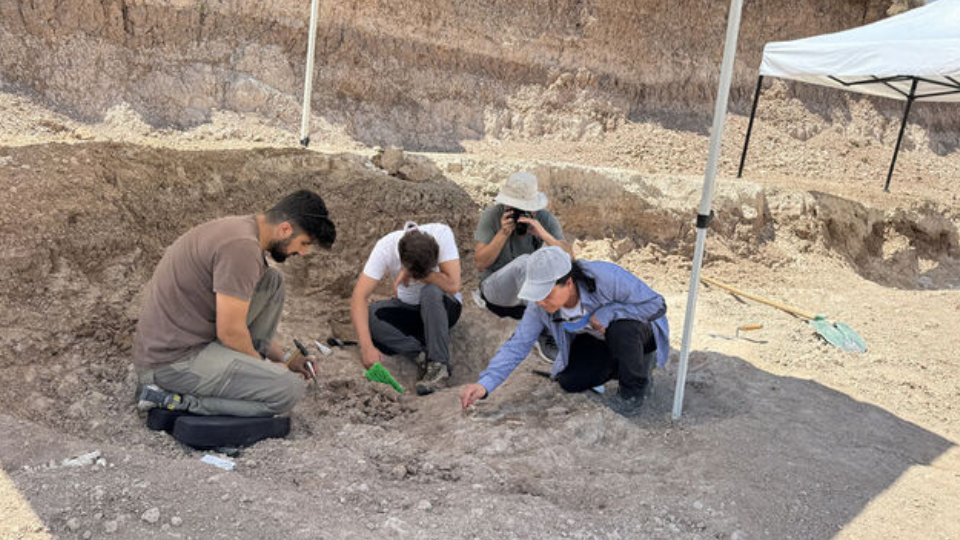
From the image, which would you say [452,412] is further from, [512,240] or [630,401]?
[512,240]

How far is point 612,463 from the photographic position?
3207mm

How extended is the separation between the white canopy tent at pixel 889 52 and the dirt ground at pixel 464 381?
1.44 metres

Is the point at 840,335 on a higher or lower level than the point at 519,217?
lower

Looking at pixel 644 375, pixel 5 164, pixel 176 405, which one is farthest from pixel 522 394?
pixel 5 164

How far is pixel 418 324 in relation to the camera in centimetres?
459

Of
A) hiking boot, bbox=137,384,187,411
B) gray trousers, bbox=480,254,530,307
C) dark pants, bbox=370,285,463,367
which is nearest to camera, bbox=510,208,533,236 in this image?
gray trousers, bbox=480,254,530,307

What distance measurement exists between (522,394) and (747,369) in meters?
1.56

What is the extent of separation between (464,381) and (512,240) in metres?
1.03

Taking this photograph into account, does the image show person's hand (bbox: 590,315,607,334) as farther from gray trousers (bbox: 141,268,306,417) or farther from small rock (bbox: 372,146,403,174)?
small rock (bbox: 372,146,403,174)

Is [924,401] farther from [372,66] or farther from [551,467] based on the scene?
[372,66]

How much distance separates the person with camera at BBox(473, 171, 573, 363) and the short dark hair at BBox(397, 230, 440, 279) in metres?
0.47

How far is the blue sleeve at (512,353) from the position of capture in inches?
133

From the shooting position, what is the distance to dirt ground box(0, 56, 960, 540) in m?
2.59

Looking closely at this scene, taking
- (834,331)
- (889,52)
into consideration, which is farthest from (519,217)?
(889,52)
